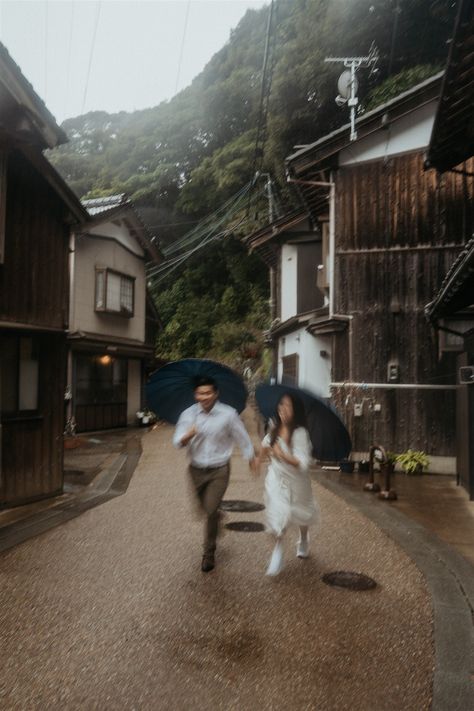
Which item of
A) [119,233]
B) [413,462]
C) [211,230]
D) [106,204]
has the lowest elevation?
[413,462]

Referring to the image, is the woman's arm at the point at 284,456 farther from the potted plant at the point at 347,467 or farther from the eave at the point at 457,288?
the potted plant at the point at 347,467

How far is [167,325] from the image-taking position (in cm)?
3672

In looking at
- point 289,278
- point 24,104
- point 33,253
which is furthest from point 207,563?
point 289,278

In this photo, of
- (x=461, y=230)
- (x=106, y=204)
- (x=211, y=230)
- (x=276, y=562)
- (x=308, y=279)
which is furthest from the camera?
(x=211, y=230)

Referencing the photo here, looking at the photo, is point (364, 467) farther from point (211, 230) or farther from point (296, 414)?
point (211, 230)

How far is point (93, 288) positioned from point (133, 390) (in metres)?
5.19

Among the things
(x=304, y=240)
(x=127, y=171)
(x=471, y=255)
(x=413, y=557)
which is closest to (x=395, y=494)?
(x=413, y=557)

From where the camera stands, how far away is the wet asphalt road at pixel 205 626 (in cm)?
331

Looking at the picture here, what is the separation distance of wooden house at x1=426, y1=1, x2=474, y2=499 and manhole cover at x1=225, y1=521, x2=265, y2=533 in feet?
12.9

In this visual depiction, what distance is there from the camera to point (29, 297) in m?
8.79

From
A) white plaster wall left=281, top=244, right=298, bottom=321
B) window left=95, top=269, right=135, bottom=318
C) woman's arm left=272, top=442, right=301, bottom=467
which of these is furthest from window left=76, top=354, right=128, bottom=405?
woman's arm left=272, top=442, right=301, bottom=467

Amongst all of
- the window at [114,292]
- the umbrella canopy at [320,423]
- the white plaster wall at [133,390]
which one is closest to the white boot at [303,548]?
the umbrella canopy at [320,423]

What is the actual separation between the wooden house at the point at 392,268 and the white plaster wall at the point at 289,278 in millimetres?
4864

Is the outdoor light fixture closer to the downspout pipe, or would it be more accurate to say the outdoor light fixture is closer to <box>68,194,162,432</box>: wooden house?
<box>68,194,162,432</box>: wooden house
